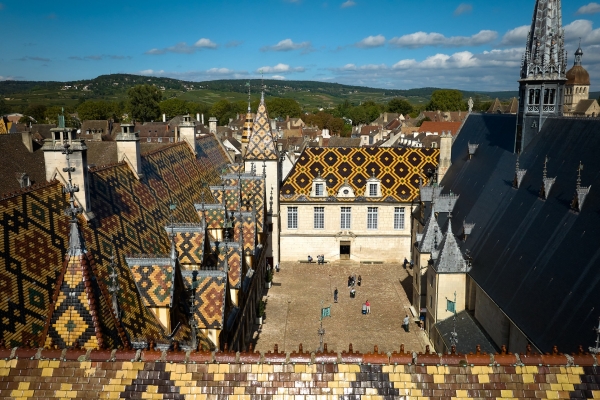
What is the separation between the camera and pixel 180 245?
1959 centimetres

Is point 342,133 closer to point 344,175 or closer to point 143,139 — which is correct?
point 143,139

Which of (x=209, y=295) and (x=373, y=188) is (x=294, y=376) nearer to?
(x=209, y=295)

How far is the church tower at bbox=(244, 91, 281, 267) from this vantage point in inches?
1523

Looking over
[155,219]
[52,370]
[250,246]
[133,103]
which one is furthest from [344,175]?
[133,103]

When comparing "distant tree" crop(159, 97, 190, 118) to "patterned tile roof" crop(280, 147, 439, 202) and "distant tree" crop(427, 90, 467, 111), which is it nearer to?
"distant tree" crop(427, 90, 467, 111)

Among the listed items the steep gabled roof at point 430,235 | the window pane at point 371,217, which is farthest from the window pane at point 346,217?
the steep gabled roof at point 430,235

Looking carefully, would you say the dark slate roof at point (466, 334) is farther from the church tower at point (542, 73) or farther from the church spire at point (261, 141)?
the church spire at point (261, 141)

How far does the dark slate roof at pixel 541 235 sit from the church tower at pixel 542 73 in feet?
2.98

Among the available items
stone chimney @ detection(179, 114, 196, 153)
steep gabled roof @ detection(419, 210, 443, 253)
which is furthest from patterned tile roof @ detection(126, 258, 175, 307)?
stone chimney @ detection(179, 114, 196, 153)

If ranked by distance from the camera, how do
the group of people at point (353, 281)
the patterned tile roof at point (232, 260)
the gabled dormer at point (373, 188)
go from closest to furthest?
1. the patterned tile roof at point (232, 260)
2. the group of people at point (353, 281)
3. the gabled dormer at point (373, 188)

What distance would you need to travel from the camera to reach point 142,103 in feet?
403

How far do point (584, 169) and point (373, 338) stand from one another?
44.2 feet

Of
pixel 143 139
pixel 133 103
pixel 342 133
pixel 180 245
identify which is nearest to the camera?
pixel 180 245

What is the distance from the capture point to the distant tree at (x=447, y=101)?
517 ft
